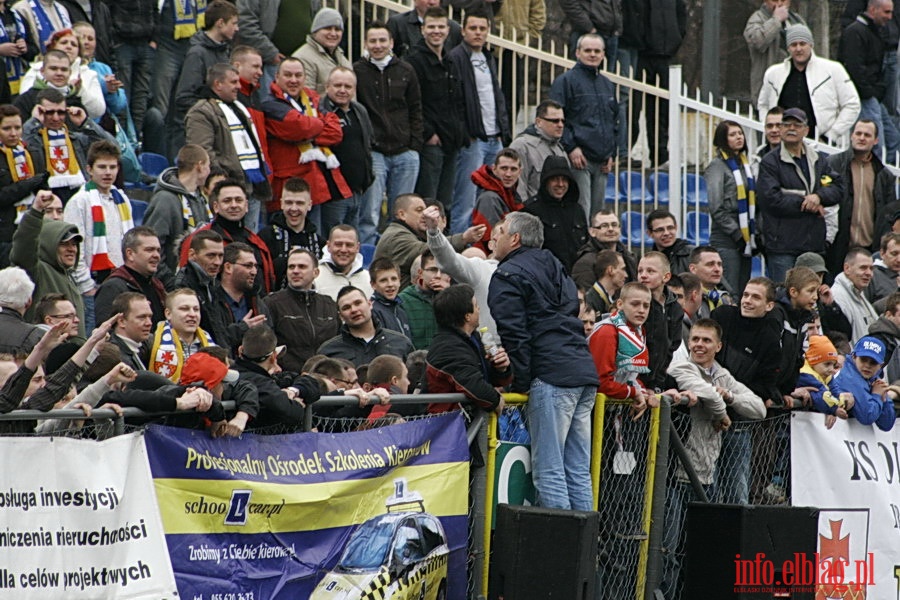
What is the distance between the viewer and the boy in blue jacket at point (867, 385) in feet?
38.5

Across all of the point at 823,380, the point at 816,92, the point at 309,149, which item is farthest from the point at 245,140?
the point at 816,92

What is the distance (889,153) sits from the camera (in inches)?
757

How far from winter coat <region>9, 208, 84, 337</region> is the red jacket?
11.0ft

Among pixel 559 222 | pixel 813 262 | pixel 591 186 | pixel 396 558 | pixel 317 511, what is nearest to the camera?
pixel 317 511

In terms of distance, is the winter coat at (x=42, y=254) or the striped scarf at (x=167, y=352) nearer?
the striped scarf at (x=167, y=352)

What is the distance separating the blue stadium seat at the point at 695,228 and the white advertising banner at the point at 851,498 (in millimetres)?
5213

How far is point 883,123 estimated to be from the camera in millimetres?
19281

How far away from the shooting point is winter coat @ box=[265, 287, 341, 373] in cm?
1130

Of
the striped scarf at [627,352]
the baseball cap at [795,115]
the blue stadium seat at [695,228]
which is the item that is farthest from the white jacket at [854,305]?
the striped scarf at [627,352]

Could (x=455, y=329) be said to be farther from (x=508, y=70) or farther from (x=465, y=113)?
(x=508, y=70)

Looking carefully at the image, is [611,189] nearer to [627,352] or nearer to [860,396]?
[860,396]

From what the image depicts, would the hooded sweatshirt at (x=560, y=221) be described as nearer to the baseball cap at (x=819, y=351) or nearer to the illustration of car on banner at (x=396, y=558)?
the baseball cap at (x=819, y=351)

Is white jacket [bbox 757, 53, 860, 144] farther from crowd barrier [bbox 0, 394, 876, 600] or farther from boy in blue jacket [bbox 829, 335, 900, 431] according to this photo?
crowd barrier [bbox 0, 394, 876, 600]

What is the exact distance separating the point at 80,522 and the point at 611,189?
10942 millimetres
